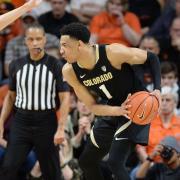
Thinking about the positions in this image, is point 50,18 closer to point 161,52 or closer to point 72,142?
point 161,52

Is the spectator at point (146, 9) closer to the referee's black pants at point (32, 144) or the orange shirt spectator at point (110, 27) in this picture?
the orange shirt spectator at point (110, 27)

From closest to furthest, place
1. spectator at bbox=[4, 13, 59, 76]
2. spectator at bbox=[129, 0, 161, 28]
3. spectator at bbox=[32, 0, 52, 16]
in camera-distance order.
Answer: spectator at bbox=[4, 13, 59, 76] < spectator at bbox=[129, 0, 161, 28] < spectator at bbox=[32, 0, 52, 16]

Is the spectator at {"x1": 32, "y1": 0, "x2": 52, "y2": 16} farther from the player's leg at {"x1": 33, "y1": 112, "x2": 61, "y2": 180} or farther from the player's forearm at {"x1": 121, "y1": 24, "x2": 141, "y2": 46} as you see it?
the player's leg at {"x1": 33, "y1": 112, "x2": 61, "y2": 180}

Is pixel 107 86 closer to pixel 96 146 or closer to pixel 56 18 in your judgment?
pixel 96 146

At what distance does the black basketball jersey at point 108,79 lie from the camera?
19.3ft

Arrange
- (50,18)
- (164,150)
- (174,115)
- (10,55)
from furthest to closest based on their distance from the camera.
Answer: (50,18) → (10,55) → (174,115) → (164,150)

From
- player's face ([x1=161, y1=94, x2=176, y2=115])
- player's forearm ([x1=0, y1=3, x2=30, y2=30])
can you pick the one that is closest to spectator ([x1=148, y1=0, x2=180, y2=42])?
player's face ([x1=161, y1=94, x2=176, y2=115])

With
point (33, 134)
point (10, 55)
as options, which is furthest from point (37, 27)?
point (10, 55)

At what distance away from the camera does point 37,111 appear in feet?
23.4

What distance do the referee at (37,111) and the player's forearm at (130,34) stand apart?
2.32 m

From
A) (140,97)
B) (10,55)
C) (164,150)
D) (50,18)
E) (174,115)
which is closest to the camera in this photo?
(140,97)

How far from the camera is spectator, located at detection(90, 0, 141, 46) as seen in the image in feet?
30.4

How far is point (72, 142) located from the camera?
25.8ft

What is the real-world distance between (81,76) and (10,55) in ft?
10.4
